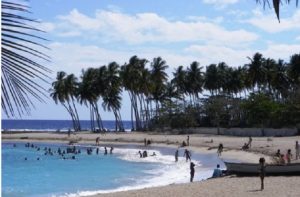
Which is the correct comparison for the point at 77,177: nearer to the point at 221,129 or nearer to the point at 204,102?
the point at 221,129

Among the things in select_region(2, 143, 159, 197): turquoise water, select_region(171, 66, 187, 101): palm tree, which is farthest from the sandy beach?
select_region(171, 66, 187, 101): palm tree

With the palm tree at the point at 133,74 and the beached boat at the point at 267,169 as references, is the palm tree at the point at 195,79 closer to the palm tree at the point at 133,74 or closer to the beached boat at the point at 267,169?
the palm tree at the point at 133,74

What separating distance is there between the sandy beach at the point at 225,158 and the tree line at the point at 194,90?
33.6ft

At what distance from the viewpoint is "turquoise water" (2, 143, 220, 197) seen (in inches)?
1313

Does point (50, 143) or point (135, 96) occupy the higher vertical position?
point (135, 96)

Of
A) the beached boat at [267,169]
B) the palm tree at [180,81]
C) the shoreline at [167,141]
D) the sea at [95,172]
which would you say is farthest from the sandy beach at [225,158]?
the palm tree at [180,81]

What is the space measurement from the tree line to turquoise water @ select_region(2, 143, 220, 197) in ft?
67.7

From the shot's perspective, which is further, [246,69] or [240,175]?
[246,69]

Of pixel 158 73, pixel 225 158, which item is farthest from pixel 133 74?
pixel 225 158

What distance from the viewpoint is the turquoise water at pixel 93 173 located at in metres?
33.3

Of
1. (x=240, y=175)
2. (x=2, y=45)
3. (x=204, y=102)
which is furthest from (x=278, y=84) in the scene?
(x=2, y=45)

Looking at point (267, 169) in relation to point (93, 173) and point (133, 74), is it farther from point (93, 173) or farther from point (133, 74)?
point (133, 74)

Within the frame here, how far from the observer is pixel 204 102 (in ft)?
281

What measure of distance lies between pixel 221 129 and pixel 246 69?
627 inches
